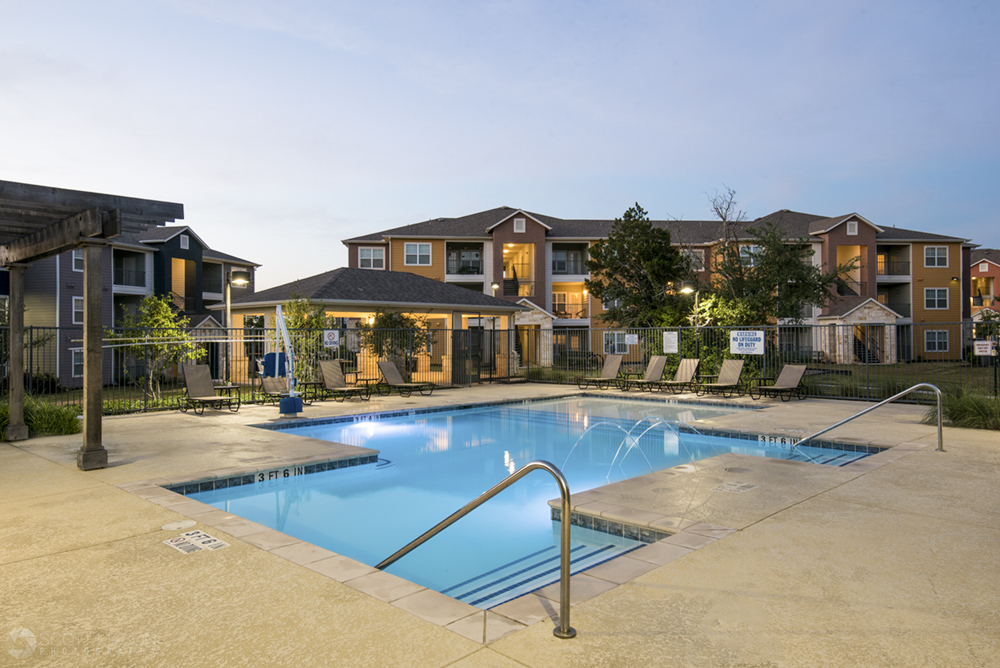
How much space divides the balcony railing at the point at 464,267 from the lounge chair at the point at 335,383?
1987cm

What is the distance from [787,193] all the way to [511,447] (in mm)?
128935

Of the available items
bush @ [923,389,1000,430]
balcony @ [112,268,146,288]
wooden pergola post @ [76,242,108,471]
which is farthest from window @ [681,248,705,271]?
balcony @ [112,268,146,288]

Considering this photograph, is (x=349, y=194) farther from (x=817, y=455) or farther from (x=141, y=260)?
(x=817, y=455)

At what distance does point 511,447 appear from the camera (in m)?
10.6

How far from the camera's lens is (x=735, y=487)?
6.20 meters

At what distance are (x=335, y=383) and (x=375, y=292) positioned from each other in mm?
6237

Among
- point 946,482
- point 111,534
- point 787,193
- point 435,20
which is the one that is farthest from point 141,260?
point 787,193

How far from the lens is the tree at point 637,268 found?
24734mm

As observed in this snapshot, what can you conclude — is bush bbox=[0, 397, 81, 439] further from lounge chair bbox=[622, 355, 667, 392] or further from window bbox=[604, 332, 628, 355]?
window bbox=[604, 332, 628, 355]

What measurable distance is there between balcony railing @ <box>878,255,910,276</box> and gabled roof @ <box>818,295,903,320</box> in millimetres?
3167

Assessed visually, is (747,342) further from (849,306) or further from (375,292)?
(849,306)

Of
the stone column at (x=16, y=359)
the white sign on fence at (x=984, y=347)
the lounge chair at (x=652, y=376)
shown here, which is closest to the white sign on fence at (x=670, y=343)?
the lounge chair at (x=652, y=376)

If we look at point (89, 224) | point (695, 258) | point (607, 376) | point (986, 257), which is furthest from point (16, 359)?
point (986, 257)

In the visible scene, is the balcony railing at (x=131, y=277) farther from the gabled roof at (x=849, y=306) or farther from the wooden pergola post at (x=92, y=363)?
the gabled roof at (x=849, y=306)
